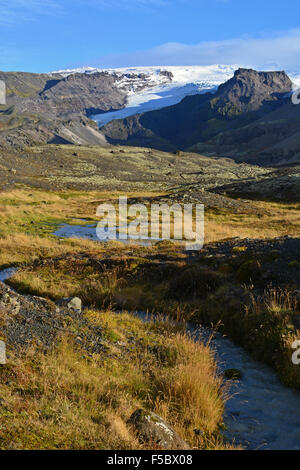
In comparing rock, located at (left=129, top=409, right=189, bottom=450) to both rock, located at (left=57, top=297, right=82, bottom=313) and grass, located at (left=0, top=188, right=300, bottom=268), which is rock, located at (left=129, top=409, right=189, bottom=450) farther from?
grass, located at (left=0, top=188, right=300, bottom=268)

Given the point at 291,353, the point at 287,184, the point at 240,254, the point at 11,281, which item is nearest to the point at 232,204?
the point at 287,184

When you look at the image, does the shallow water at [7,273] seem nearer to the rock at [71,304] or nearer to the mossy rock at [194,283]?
the rock at [71,304]

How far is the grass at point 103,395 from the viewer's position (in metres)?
5.91

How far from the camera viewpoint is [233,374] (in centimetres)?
1021

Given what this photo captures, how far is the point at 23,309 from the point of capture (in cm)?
→ 1109

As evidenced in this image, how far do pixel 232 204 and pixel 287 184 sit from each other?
2723 centimetres

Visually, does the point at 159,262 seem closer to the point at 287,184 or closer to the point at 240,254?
the point at 240,254

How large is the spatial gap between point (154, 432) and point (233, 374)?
462 centimetres

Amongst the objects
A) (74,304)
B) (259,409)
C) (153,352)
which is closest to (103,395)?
(153,352)

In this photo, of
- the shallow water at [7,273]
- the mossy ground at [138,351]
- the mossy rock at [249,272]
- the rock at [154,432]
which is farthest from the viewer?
the shallow water at [7,273]
